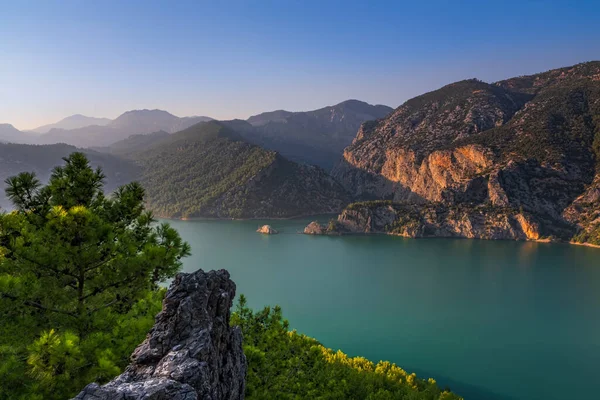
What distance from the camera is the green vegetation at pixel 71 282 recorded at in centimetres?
592

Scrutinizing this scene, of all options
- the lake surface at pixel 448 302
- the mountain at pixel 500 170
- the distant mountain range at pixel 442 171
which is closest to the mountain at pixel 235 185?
the distant mountain range at pixel 442 171

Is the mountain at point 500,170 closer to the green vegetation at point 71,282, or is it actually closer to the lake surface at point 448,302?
the lake surface at point 448,302

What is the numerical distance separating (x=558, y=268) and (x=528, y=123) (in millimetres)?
62661

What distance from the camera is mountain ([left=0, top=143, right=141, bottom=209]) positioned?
15212cm

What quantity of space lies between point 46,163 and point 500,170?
174712 millimetres

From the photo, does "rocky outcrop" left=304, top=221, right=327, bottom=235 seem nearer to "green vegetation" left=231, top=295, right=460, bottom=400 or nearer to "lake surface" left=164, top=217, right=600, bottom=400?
"lake surface" left=164, top=217, right=600, bottom=400

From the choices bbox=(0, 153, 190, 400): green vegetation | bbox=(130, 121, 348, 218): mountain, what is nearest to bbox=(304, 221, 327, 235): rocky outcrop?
bbox=(130, 121, 348, 218): mountain

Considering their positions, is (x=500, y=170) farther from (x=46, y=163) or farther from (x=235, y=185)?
(x=46, y=163)

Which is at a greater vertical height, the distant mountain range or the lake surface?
the distant mountain range

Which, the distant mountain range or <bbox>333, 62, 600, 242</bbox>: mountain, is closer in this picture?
<bbox>333, 62, 600, 242</bbox>: mountain

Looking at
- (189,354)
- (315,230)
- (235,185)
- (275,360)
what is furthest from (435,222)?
(189,354)

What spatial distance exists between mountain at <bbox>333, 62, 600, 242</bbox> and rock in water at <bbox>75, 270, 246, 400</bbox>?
91985 mm

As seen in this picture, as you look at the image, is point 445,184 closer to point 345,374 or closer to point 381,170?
point 381,170

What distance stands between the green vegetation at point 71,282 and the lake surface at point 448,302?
26.8 meters
